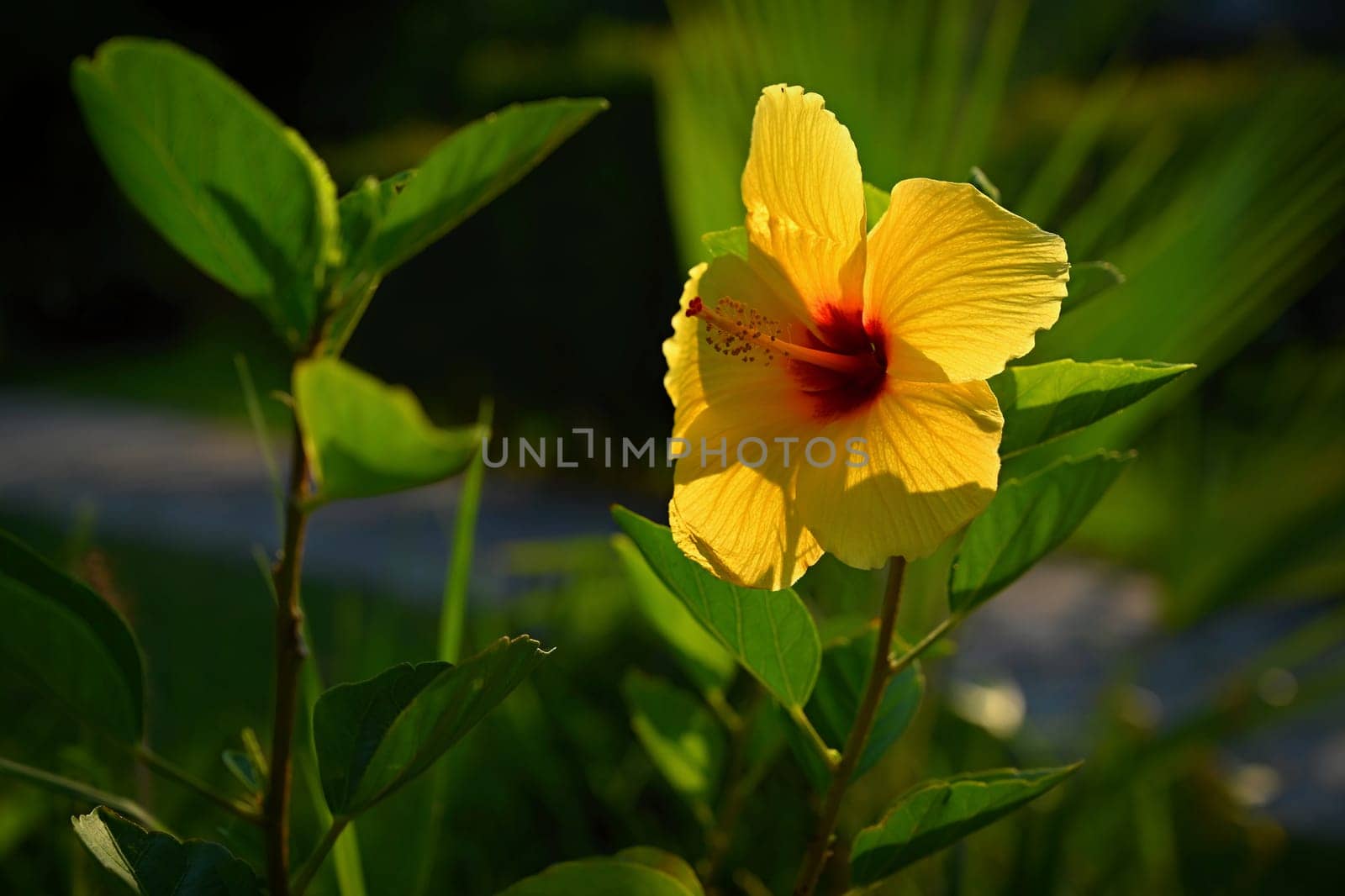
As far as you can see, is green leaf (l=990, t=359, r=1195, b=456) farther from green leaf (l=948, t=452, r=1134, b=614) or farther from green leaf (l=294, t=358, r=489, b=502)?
green leaf (l=294, t=358, r=489, b=502)

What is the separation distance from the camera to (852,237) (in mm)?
428

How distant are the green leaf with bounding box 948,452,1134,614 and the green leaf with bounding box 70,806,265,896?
0.25 m

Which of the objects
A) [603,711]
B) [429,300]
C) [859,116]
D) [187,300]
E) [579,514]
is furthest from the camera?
[187,300]

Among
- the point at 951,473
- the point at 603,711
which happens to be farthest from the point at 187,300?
the point at 951,473

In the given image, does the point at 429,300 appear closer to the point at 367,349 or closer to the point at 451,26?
the point at 367,349

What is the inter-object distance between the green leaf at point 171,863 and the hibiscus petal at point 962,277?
268 mm

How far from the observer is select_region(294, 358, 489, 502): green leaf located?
27cm

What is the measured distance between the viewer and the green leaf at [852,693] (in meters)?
0.48

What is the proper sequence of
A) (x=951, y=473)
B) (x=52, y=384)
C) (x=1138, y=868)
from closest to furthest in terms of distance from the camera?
(x=951, y=473) < (x=1138, y=868) < (x=52, y=384)

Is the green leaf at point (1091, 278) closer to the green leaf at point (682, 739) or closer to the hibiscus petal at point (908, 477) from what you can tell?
the hibiscus petal at point (908, 477)

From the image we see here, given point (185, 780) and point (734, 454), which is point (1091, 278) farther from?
point (185, 780)

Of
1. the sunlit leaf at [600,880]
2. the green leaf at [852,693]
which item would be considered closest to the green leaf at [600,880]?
the sunlit leaf at [600,880]

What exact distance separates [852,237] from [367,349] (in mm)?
5936

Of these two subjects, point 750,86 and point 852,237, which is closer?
point 852,237
